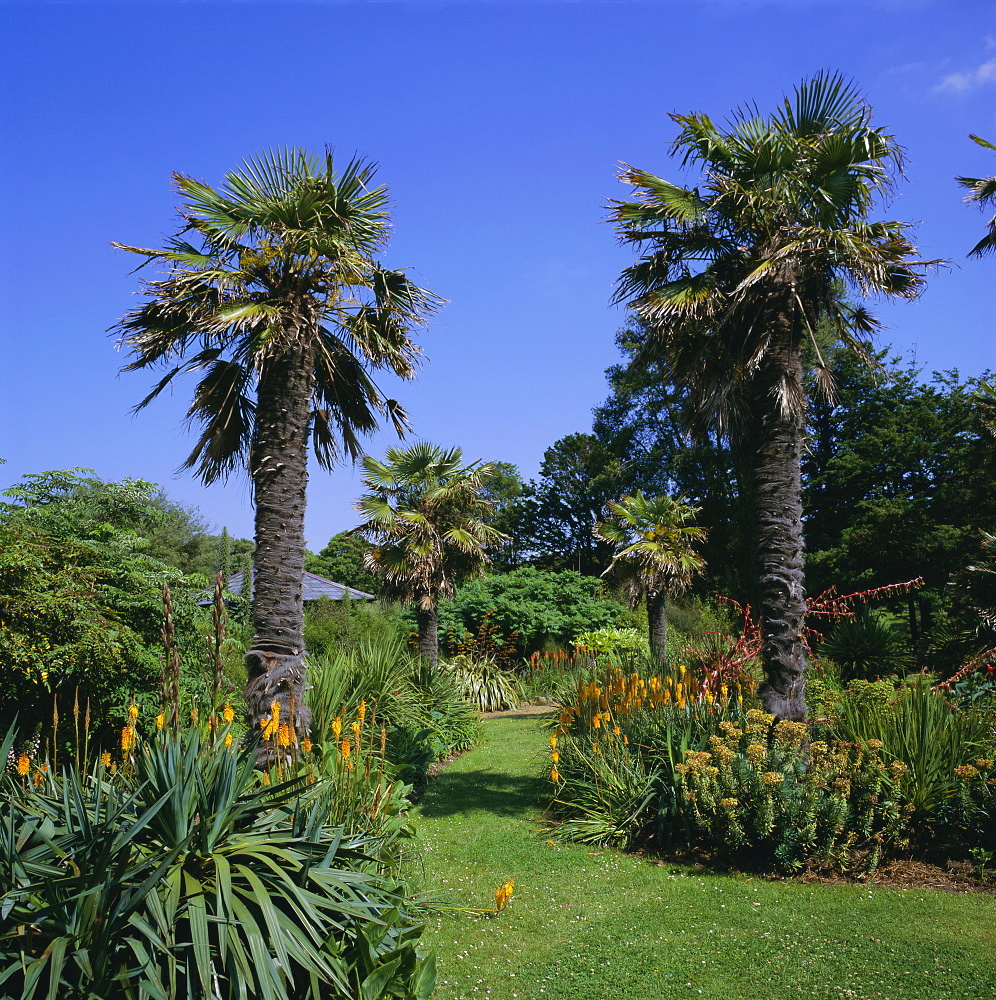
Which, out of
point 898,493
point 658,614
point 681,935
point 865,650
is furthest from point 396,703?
point 898,493

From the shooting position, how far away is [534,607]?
2092 centimetres

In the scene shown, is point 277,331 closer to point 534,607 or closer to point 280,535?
point 280,535

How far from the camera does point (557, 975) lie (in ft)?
14.8

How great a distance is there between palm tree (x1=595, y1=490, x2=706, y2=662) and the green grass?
10139 mm

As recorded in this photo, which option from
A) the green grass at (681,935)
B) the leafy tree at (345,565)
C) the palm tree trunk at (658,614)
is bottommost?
the green grass at (681,935)

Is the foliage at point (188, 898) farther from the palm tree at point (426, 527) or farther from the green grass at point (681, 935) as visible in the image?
the palm tree at point (426, 527)

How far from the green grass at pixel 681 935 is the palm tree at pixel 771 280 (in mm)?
2122

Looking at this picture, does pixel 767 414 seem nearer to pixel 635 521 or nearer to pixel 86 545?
pixel 86 545

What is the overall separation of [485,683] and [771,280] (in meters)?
12.7

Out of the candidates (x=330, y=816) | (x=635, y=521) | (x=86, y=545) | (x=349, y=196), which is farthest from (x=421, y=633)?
(x=330, y=816)

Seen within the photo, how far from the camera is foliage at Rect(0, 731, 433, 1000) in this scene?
Answer: 284 cm

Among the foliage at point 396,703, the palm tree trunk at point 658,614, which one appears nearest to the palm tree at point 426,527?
the foliage at point 396,703

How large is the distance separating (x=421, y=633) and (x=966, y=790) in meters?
11.1

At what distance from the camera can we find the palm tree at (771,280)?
754cm
